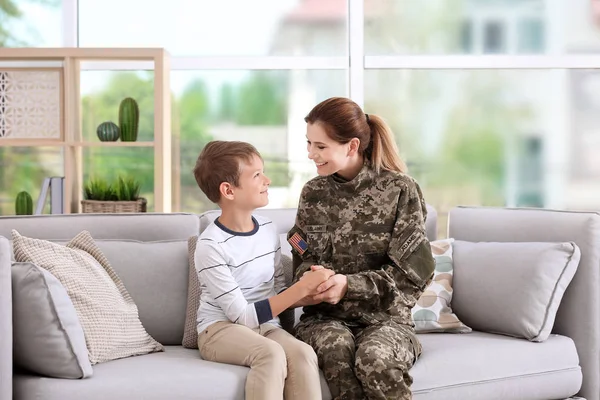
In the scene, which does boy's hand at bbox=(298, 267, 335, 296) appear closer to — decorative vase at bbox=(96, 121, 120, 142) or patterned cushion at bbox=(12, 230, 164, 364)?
patterned cushion at bbox=(12, 230, 164, 364)

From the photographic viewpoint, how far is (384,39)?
4.87 meters

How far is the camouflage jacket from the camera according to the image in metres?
2.69

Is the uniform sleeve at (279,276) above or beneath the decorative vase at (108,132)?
beneath

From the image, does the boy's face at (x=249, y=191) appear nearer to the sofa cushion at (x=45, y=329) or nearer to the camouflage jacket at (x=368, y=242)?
the camouflage jacket at (x=368, y=242)

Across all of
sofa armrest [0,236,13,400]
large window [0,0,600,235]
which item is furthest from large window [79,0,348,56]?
sofa armrest [0,236,13,400]

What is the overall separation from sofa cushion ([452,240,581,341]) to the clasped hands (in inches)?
25.1

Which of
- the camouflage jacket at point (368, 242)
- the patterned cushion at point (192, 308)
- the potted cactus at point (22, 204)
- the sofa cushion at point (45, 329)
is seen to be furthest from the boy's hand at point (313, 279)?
the potted cactus at point (22, 204)

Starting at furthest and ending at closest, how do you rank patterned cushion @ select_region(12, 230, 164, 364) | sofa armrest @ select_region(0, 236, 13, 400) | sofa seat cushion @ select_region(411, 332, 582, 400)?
sofa seat cushion @ select_region(411, 332, 582, 400) → patterned cushion @ select_region(12, 230, 164, 364) → sofa armrest @ select_region(0, 236, 13, 400)

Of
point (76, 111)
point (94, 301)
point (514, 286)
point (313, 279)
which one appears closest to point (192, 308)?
point (94, 301)

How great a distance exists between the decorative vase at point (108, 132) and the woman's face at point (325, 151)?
1787 millimetres

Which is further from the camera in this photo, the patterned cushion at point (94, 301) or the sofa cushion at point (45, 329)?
the patterned cushion at point (94, 301)

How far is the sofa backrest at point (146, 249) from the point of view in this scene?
9.32 ft

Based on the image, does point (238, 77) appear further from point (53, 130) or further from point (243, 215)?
point (243, 215)

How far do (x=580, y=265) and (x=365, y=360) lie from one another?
99 cm
